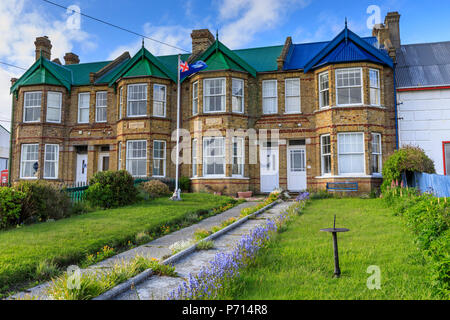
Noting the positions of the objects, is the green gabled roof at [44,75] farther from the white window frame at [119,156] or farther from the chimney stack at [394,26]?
the chimney stack at [394,26]

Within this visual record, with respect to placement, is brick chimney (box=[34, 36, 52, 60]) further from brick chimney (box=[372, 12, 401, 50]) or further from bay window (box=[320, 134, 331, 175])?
brick chimney (box=[372, 12, 401, 50])

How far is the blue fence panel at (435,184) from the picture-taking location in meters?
11.9

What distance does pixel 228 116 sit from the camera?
786 inches

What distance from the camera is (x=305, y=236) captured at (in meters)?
8.17

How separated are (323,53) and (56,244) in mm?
16762

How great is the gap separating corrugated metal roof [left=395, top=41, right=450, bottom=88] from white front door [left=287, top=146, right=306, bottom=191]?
6493 millimetres

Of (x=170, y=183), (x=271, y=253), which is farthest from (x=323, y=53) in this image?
(x=271, y=253)

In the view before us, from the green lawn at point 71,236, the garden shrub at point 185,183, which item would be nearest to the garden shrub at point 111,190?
the green lawn at point 71,236

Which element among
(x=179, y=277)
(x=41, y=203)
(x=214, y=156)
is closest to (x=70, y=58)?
(x=214, y=156)

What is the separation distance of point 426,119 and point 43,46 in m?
26.3

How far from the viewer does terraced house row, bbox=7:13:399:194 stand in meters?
18.7

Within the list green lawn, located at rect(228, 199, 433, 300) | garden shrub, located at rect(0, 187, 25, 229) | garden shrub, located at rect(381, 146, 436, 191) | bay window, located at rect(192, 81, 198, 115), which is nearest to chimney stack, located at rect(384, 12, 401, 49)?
garden shrub, located at rect(381, 146, 436, 191)

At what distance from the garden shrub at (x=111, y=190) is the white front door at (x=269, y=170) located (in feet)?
27.4
